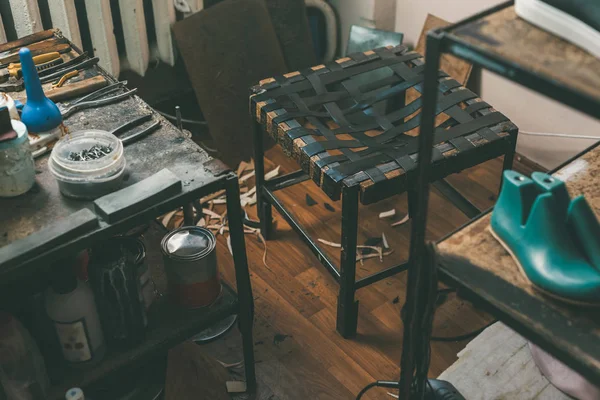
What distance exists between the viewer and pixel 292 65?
8.54ft

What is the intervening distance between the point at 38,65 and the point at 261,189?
2.34 feet

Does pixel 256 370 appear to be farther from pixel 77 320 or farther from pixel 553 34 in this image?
pixel 553 34

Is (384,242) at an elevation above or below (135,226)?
below

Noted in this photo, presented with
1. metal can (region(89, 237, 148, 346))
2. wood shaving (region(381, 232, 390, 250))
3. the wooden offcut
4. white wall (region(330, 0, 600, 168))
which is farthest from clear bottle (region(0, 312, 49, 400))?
white wall (region(330, 0, 600, 168))

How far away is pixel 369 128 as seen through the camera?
1.73m

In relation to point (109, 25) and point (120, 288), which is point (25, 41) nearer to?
point (109, 25)

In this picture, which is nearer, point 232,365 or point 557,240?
point 557,240

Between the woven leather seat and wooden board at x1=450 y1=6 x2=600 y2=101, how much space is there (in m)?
0.74

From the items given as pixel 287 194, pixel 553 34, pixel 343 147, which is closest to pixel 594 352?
pixel 553 34

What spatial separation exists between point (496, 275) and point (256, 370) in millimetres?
868

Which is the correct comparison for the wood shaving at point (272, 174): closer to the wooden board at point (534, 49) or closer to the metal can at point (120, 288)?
the metal can at point (120, 288)

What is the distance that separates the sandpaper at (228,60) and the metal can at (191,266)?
91cm

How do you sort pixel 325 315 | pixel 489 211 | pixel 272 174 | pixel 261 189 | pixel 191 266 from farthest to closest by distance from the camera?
pixel 272 174 → pixel 261 189 → pixel 325 315 → pixel 191 266 → pixel 489 211

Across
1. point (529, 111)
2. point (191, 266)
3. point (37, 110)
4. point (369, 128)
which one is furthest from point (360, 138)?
point (529, 111)
